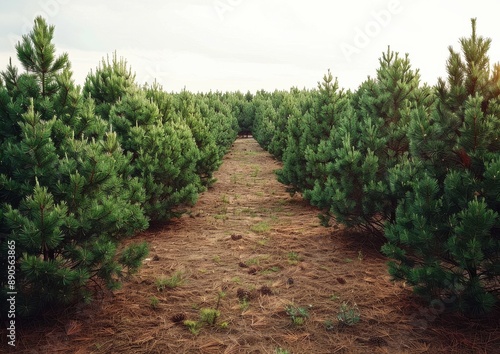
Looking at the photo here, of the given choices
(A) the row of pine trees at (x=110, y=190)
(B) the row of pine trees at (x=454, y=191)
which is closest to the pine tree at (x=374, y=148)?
(B) the row of pine trees at (x=454, y=191)

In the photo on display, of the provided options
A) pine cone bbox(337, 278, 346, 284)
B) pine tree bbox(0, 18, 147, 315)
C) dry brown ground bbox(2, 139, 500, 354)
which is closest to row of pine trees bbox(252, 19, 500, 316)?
dry brown ground bbox(2, 139, 500, 354)

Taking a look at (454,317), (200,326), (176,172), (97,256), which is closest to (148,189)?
(176,172)

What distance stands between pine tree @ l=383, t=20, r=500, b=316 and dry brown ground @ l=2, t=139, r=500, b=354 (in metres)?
0.52

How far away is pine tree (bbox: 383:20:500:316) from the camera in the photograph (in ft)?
11.4

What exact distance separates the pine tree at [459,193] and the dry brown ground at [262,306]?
0.52 metres

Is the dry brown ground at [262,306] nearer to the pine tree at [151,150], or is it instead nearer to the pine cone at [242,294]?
the pine cone at [242,294]

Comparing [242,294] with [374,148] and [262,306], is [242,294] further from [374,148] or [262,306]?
[374,148]

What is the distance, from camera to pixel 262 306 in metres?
4.55

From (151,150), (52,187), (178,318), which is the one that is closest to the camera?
(52,187)

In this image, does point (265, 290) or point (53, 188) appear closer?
point (53, 188)

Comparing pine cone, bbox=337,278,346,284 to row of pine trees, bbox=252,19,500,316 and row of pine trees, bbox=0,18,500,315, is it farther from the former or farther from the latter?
row of pine trees, bbox=0,18,500,315

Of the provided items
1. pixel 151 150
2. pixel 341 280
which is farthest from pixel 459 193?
pixel 151 150

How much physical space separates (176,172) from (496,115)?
219 inches

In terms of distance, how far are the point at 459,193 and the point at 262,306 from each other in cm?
258
